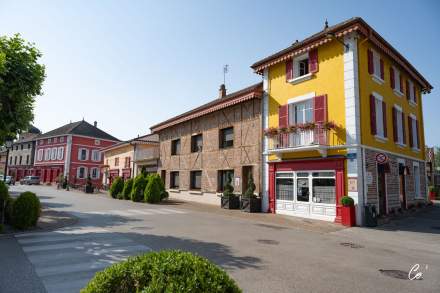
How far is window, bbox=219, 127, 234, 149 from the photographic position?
Answer: 1989 cm

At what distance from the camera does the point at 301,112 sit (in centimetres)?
1552

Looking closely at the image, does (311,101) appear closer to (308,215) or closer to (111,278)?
(308,215)

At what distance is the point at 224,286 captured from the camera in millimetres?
2564

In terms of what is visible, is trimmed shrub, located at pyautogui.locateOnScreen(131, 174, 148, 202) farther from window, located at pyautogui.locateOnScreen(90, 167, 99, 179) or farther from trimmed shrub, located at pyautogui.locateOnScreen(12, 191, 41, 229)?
window, located at pyautogui.locateOnScreen(90, 167, 99, 179)

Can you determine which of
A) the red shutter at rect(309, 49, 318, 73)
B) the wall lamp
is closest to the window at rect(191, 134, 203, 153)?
the red shutter at rect(309, 49, 318, 73)

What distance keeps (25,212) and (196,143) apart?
14718 millimetres

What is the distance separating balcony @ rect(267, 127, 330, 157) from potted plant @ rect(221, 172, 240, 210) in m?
3.72

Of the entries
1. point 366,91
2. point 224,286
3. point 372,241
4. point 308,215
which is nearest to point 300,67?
point 366,91

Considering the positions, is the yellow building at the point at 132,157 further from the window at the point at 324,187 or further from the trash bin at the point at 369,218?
the trash bin at the point at 369,218

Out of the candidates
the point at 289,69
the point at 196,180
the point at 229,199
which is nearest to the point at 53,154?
the point at 196,180

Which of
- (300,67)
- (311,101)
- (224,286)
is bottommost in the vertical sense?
(224,286)

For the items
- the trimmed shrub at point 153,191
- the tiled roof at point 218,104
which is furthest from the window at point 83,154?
the trimmed shrub at point 153,191

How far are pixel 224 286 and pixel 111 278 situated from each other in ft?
3.33

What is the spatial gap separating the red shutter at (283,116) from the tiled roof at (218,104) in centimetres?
199
